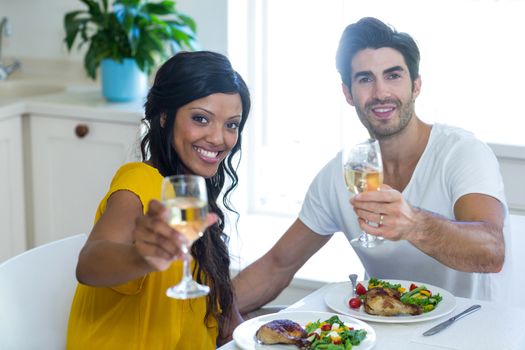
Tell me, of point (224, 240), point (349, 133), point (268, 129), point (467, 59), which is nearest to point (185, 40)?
point (268, 129)

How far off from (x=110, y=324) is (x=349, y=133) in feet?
5.61

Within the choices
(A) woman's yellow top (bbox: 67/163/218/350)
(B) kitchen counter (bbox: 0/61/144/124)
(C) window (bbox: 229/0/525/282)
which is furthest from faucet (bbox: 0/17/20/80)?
(A) woman's yellow top (bbox: 67/163/218/350)

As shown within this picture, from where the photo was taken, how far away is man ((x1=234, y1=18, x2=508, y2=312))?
2.16 m

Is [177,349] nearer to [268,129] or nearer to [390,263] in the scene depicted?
[390,263]

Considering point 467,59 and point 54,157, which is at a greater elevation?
point 467,59

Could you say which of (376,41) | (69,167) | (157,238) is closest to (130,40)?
(69,167)

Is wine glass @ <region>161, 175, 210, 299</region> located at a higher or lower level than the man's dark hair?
lower

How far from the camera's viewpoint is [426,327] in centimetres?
171

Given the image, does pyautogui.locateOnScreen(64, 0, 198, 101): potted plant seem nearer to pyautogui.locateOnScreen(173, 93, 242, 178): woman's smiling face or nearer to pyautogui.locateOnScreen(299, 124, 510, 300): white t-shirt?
pyautogui.locateOnScreen(299, 124, 510, 300): white t-shirt

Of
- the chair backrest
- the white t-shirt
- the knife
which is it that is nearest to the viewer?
the knife

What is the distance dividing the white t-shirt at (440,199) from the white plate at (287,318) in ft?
1.69

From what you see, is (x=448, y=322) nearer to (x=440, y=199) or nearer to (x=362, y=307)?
(x=362, y=307)

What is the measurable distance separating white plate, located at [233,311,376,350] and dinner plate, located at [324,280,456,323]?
0.18 ft

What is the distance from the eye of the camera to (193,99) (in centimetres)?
187
